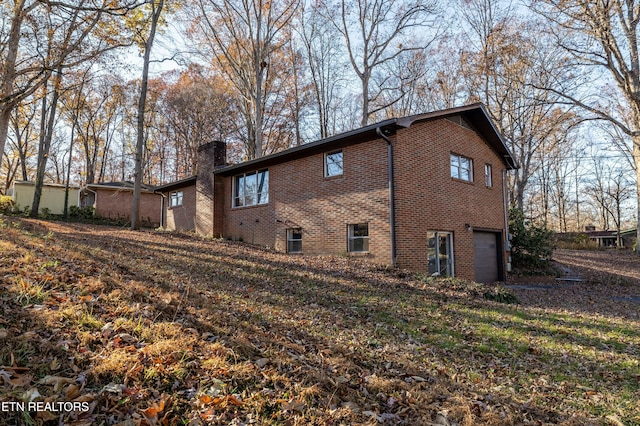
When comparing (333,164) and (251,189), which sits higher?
(333,164)

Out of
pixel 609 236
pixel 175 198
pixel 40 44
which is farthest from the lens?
pixel 609 236

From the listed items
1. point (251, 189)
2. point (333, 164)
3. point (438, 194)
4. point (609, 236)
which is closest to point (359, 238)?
point (333, 164)

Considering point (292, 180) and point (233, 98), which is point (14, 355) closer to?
point (292, 180)

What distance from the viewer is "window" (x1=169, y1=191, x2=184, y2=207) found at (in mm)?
20736

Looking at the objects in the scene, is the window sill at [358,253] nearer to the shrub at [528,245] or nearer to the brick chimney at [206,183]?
the brick chimney at [206,183]

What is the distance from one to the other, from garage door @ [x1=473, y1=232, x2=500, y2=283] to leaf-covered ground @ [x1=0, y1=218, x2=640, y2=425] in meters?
6.30

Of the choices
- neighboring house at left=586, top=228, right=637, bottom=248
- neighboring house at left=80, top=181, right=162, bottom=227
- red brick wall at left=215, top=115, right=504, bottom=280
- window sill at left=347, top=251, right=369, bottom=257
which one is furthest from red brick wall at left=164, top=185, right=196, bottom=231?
neighboring house at left=586, top=228, right=637, bottom=248

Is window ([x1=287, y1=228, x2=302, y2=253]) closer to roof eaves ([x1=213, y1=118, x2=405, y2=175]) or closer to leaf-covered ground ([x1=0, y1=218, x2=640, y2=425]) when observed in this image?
A: roof eaves ([x1=213, y1=118, x2=405, y2=175])

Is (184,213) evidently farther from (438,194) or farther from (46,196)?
(46,196)

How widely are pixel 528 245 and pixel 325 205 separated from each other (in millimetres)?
9904

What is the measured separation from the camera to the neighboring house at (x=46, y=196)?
26.1 metres

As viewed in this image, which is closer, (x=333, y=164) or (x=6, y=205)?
(x=333, y=164)

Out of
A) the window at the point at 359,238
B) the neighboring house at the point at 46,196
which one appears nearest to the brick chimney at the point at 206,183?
the window at the point at 359,238

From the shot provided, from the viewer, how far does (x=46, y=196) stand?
27.5 m
